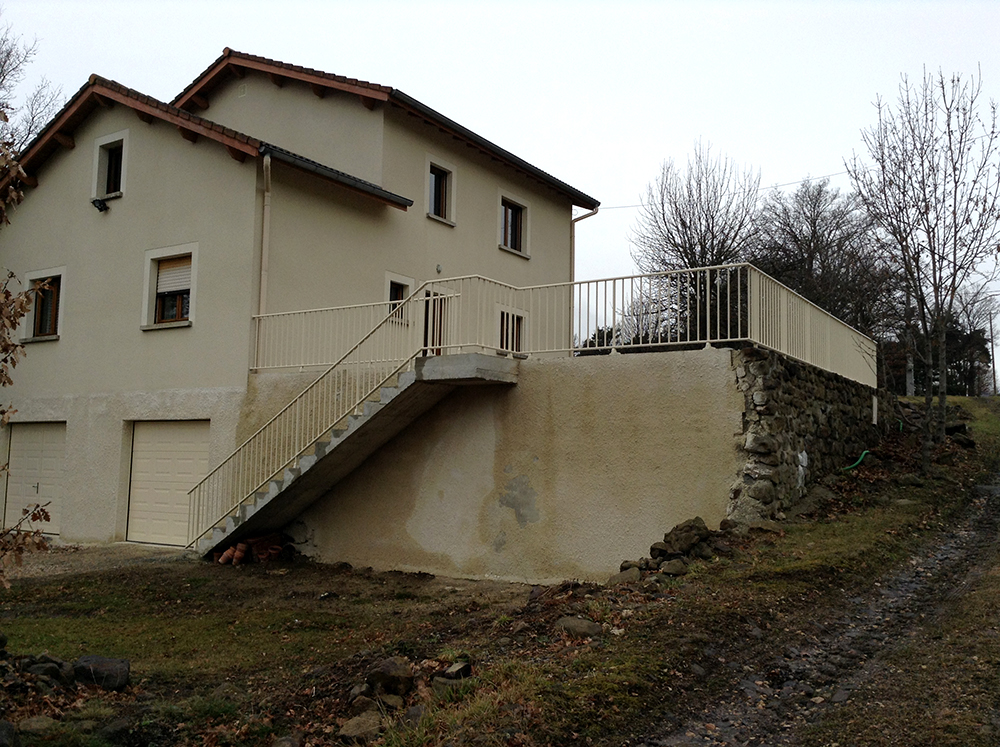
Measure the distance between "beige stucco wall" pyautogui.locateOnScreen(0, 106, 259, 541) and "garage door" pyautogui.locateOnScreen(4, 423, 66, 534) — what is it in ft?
1.44

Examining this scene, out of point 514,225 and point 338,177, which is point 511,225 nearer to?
point 514,225

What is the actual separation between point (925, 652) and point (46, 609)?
29.6 feet

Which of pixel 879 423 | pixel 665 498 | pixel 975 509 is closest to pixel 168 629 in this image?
pixel 665 498


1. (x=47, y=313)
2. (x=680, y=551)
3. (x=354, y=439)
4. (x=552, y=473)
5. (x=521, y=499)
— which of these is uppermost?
(x=47, y=313)

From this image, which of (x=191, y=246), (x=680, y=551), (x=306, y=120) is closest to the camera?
(x=680, y=551)

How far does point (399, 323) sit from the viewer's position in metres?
11.8

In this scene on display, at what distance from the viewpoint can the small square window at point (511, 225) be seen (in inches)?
738

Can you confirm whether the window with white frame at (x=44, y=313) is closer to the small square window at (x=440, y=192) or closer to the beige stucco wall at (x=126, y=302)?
the beige stucco wall at (x=126, y=302)

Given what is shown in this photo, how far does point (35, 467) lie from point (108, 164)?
5976mm

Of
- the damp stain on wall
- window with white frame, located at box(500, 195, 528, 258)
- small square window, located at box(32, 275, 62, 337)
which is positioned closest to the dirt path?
the damp stain on wall

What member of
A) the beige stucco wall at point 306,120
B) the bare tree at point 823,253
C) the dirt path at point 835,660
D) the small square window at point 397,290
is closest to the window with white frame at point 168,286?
the beige stucco wall at point 306,120

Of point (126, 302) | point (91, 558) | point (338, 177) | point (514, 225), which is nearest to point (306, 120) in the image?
point (338, 177)

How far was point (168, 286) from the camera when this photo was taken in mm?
14758

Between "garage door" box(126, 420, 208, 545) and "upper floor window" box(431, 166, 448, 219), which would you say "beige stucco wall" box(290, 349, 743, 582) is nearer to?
"garage door" box(126, 420, 208, 545)
